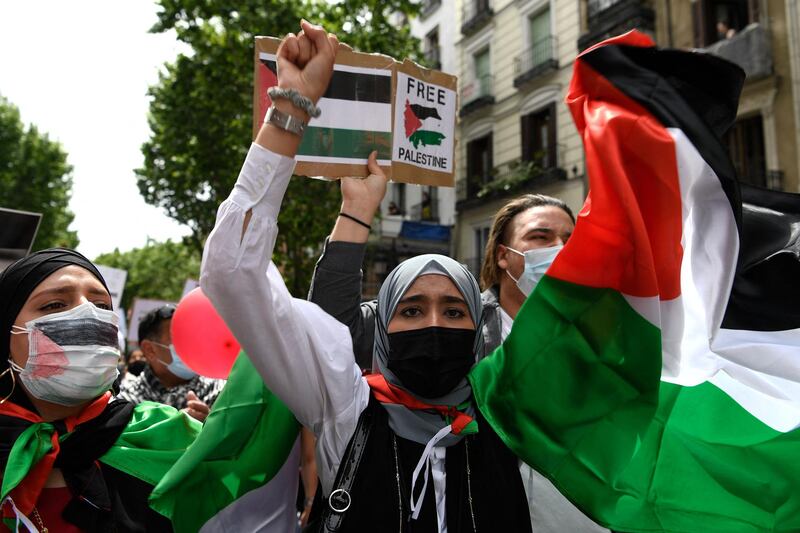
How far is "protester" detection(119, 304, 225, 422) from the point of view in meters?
4.65

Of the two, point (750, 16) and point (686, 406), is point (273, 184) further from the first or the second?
point (750, 16)

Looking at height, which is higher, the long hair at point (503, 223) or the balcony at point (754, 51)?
the balcony at point (754, 51)

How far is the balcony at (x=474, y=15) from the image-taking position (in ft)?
67.3

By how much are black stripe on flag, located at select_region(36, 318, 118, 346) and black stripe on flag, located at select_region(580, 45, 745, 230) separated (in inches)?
67.2

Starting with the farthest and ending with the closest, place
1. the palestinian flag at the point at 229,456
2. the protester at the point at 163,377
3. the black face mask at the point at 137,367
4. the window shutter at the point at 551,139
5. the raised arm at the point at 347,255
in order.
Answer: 1. the window shutter at the point at 551,139
2. the black face mask at the point at 137,367
3. the protester at the point at 163,377
4. the raised arm at the point at 347,255
5. the palestinian flag at the point at 229,456

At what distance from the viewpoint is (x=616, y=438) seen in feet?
6.51

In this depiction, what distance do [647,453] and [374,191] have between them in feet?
3.96

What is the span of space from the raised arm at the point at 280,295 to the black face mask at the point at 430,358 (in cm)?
17

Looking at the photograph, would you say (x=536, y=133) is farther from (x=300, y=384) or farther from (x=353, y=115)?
(x=300, y=384)

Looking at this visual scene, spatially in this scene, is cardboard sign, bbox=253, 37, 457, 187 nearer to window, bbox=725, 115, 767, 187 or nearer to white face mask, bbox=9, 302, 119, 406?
white face mask, bbox=9, 302, 119, 406

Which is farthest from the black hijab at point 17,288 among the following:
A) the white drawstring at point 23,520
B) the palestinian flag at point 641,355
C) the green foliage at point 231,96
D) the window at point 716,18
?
the window at point 716,18

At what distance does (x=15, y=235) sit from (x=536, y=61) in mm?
16829

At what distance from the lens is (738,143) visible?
552 inches

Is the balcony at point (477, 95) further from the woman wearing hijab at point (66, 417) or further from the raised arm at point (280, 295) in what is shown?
the raised arm at point (280, 295)
